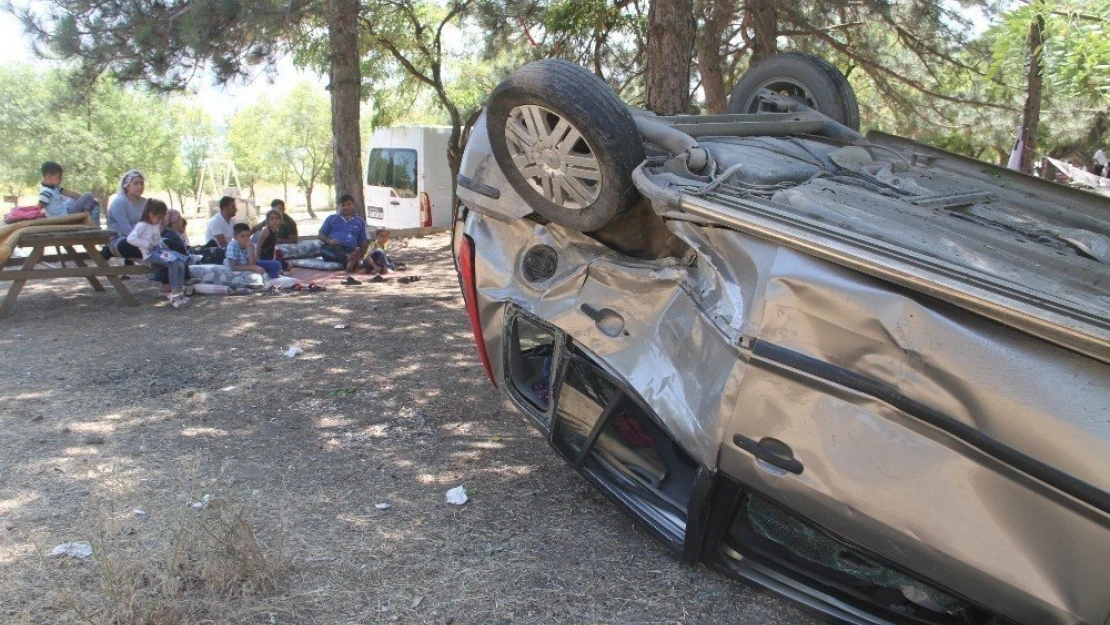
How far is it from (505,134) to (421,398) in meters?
Result: 2.27

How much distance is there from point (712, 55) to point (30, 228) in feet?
28.9

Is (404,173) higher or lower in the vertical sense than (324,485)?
higher

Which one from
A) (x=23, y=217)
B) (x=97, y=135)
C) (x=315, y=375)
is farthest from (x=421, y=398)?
(x=97, y=135)

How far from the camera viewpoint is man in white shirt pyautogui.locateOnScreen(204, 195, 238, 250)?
9422mm

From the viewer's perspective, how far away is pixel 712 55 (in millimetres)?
11797

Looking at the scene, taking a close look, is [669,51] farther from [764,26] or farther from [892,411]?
[892,411]

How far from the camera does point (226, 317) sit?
24.5ft

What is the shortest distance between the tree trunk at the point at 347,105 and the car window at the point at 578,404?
28.2 feet

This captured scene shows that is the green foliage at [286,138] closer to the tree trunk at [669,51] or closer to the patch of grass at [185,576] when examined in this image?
the tree trunk at [669,51]

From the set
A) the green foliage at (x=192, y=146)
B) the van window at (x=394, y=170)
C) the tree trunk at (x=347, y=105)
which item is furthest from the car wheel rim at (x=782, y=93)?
the green foliage at (x=192, y=146)


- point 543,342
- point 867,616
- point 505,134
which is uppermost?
point 505,134

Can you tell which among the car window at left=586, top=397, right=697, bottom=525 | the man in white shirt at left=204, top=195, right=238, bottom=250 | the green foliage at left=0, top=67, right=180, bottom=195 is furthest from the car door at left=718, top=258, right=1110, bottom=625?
the green foliage at left=0, top=67, right=180, bottom=195

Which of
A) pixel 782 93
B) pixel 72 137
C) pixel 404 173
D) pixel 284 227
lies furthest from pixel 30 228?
pixel 72 137

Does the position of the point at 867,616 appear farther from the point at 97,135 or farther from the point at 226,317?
the point at 97,135
